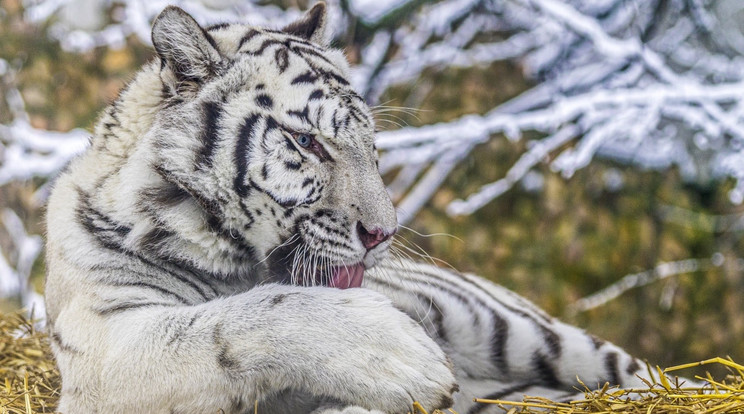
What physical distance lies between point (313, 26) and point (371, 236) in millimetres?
685

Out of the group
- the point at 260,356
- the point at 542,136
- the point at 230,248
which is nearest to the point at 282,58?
the point at 230,248

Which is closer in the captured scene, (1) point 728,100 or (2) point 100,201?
(2) point 100,201

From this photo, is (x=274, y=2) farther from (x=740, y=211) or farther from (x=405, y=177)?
(x=740, y=211)

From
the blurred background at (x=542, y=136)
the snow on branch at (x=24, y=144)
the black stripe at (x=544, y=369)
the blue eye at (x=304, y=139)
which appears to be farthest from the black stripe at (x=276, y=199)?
the snow on branch at (x=24, y=144)

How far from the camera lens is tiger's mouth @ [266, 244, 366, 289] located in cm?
149

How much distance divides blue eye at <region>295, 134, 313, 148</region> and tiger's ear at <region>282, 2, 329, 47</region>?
488 mm

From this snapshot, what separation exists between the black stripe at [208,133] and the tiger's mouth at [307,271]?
0.23m

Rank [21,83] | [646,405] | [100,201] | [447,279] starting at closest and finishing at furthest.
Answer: [646,405], [100,201], [447,279], [21,83]

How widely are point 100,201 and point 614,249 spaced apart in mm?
2885

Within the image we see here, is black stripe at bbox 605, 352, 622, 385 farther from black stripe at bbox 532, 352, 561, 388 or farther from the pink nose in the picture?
the pink nose

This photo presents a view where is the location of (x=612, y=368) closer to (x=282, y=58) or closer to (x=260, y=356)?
(x=260, y=356)

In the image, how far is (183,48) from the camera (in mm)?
1458

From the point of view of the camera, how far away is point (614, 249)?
3.75 meters

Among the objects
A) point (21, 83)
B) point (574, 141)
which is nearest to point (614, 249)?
point (574, 141)
